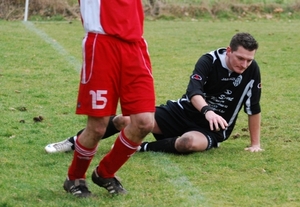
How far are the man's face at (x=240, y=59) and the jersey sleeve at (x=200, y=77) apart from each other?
21cm

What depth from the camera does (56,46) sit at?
14.9 metres

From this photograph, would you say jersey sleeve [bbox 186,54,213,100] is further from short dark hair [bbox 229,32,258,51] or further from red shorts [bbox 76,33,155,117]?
red shorts [bbox 76,33,155,117]

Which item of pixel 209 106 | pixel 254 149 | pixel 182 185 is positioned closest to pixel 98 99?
pixel 182 185

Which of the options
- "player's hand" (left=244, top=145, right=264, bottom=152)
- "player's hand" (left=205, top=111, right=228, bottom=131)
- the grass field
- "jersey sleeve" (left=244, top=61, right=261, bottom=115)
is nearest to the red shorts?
the grass field

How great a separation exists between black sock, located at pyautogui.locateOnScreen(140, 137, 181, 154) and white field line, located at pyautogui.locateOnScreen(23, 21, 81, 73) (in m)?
5.25

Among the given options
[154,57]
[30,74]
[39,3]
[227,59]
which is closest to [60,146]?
[227,59]

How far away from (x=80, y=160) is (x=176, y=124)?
1932 millimetres

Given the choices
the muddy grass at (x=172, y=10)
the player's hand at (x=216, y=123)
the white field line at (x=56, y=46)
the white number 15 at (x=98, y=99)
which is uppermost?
the white number 15 at (x=98, y=99)

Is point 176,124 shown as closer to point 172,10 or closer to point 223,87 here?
point 223,87

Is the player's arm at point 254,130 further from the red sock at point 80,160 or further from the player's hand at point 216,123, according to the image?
the red sock at point 80,160

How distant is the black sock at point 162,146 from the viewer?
22.8 ft

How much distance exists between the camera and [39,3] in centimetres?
2056

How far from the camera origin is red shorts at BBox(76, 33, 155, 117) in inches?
200

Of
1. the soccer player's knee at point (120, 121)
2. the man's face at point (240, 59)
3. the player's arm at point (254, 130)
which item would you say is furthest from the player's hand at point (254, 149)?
the soccer player's knee at point (120, 121)
